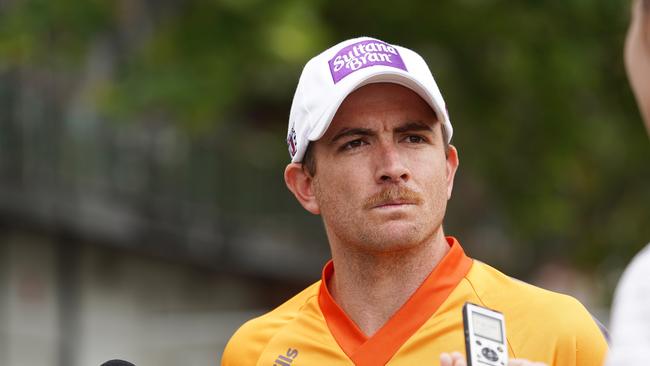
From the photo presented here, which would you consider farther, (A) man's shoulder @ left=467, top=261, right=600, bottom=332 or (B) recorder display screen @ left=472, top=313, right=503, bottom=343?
(A) man's shoulder @ left=467, top=261, right=600, bottom=332

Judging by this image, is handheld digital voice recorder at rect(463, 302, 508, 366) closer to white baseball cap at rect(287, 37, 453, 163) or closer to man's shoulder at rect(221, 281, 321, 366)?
white baseball cap at rect(287, 37, 453, 163)

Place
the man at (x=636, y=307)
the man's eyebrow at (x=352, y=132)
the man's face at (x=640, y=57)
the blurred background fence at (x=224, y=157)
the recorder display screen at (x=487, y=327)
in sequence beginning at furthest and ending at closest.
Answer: the blurred background fence at (x=224, y=157), the man's eyebrow at (x=352, y=132), the recorder display screen at (x=487, y=327), the man's face at (x=640, y=57), the man at (x=636, y=307)

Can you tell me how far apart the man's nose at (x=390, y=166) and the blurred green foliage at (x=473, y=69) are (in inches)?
331

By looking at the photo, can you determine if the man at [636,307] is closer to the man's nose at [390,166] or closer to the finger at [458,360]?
the finger at [458,360]

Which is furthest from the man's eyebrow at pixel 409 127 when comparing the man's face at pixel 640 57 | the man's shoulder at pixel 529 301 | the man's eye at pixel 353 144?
the man's face at pixel 640 57

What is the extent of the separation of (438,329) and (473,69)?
12636 millimetres

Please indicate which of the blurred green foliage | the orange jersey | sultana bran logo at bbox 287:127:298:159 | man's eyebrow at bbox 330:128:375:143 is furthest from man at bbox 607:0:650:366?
the blurred green foliage

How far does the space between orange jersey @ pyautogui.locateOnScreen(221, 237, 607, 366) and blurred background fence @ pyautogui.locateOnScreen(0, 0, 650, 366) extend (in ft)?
27.0

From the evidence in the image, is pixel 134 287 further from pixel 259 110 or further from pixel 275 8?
pixel 275 8

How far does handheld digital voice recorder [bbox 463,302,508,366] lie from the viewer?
3.37 m

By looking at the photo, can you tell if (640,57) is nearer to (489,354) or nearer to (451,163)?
(489,354)

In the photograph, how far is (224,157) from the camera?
23.9 metres

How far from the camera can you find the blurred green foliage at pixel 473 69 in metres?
13.7

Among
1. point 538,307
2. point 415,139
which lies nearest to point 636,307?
point 538,307
